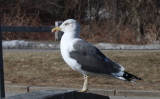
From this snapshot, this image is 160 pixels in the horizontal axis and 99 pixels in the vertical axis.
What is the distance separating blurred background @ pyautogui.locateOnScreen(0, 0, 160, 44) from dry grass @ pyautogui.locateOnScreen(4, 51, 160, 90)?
6538mm

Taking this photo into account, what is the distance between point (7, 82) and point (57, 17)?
15449 mm

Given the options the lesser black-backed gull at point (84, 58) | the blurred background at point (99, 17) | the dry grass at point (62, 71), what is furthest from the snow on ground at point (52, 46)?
the lesser black-backed gull at point (84, 58)

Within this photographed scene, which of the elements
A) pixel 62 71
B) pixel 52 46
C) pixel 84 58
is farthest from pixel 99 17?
pixel 84 58

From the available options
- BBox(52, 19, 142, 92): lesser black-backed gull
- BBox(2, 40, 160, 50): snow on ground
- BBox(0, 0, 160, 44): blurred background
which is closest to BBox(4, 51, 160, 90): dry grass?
BBox(2, 40, 160, 50): snow on ground

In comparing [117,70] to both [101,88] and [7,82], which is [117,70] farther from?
[7,82]

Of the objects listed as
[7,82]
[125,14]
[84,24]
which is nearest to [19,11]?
[84,24]

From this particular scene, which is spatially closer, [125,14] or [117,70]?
[117,70]

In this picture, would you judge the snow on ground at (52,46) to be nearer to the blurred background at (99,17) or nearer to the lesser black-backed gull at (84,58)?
the blurred background at (99,17)

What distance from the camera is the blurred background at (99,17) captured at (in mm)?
22719

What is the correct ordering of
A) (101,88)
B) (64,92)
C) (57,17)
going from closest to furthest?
(64,92), (101,88), (57,17)

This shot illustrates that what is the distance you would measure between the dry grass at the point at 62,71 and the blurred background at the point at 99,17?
21.4 feet

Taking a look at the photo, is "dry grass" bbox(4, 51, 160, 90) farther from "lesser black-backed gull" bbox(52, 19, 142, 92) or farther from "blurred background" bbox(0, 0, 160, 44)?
"blurred background" bbox(0, 0, 160, 44)

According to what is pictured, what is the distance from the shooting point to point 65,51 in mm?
7449

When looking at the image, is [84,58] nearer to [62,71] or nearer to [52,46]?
[62,71]
